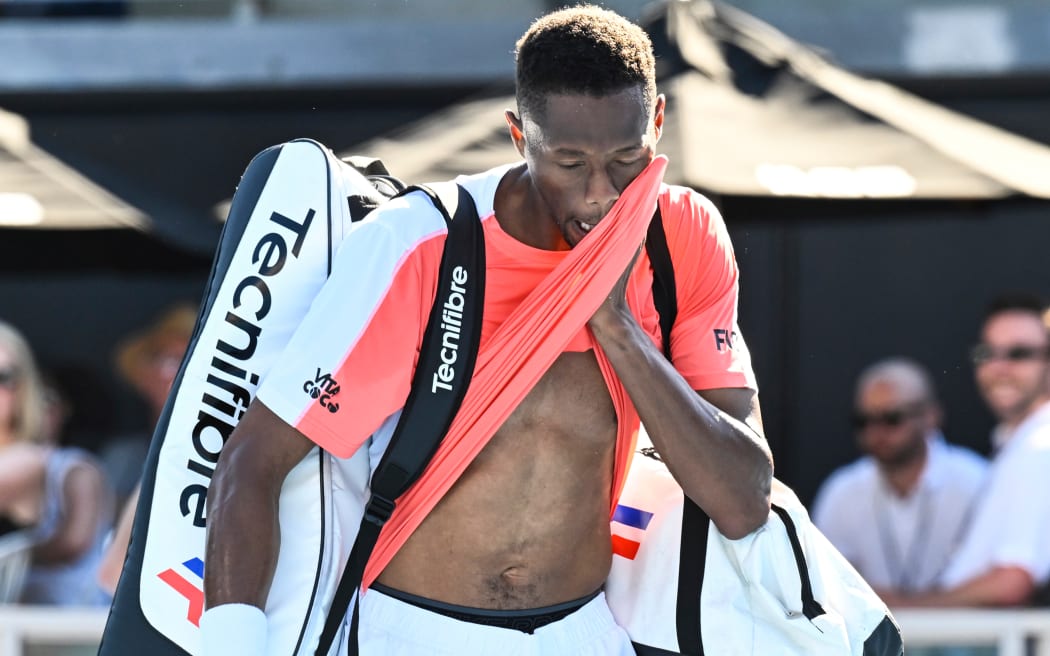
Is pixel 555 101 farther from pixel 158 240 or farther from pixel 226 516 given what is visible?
pixel 158 240

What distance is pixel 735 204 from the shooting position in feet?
16.8

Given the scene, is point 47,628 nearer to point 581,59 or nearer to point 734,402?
point 734,402

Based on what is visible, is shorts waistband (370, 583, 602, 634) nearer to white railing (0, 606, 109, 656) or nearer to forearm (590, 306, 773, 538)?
forearm (590, 306, 773, 538)

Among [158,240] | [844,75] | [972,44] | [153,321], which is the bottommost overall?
[153,321]

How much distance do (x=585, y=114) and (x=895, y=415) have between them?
3.49 meters

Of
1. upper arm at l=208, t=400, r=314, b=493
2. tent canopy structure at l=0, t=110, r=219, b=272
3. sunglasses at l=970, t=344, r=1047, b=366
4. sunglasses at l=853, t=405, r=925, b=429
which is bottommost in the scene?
sunglasses at l=853, t=405, r=925, b=429

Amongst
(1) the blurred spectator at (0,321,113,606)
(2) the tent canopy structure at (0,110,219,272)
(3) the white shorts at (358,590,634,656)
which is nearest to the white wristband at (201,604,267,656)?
(3) the white shorts at (358,590,634,656)

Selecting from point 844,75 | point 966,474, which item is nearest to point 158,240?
point 844,75

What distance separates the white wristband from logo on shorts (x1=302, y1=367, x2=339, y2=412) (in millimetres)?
319

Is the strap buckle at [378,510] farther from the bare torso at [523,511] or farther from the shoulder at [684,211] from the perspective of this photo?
the shoulder at [684,211]

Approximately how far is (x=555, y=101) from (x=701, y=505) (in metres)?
0.70

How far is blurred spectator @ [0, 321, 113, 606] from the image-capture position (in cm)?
529

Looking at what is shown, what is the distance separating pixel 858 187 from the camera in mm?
5137

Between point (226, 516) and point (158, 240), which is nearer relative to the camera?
point (226, 516)
